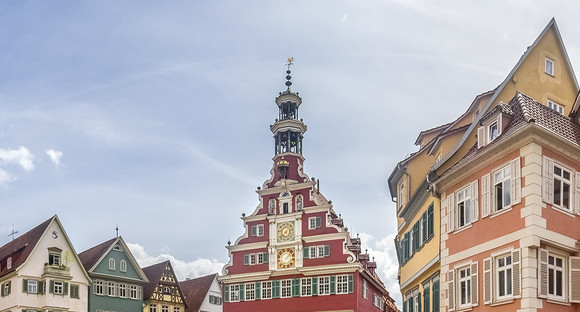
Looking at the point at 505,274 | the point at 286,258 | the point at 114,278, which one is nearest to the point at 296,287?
the point at 286,258

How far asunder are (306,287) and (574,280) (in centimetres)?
4039

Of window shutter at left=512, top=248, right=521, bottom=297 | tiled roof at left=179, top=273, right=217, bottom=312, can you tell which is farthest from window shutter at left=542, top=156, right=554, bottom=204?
tiled roof at left=179, top=273, right=217, bottom=312

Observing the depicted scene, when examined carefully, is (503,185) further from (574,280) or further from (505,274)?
(574,280)

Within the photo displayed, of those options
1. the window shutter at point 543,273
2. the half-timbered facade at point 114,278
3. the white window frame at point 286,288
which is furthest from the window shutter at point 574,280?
the half-timbered facade at point 114,278

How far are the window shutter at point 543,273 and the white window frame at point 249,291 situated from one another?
43194mm

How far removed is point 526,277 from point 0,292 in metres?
45.3

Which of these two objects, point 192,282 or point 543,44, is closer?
point 543,44

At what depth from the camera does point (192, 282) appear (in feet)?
243

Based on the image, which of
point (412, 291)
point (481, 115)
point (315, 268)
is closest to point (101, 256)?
point (315, 268)

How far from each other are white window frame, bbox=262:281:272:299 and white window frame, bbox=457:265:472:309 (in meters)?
38.6

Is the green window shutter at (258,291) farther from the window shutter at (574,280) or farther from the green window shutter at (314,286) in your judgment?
the window shutter at (574,280)

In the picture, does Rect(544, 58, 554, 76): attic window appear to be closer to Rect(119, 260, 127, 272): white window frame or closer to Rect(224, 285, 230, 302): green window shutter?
Rect(224, 285, 230, 302): green window shutter

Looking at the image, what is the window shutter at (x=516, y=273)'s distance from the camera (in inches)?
840

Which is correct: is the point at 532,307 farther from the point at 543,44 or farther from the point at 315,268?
the point at 315,268
